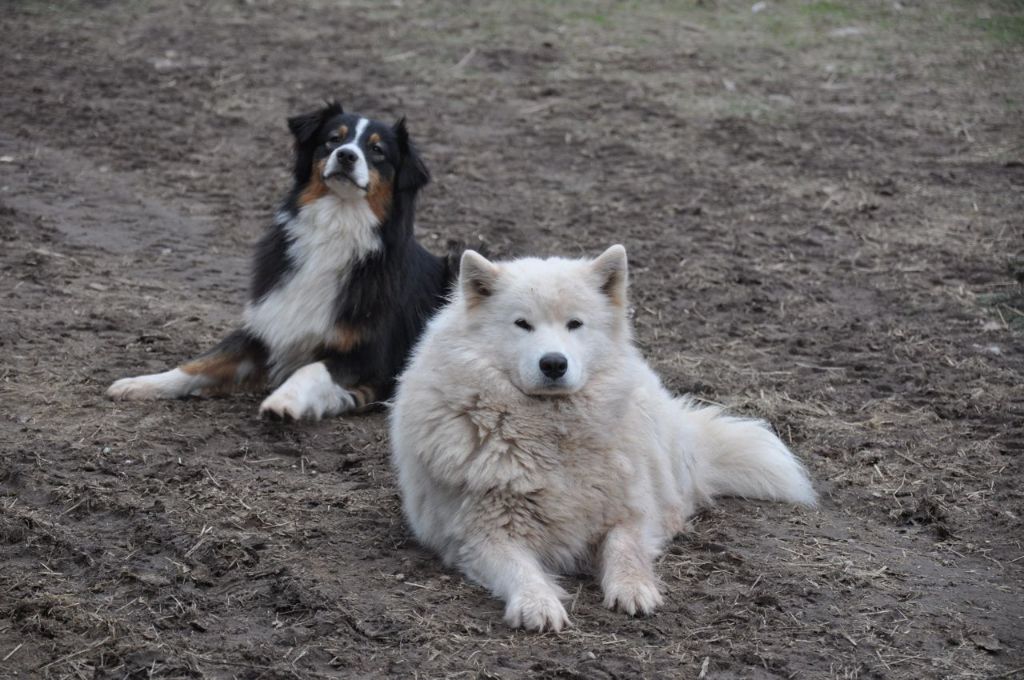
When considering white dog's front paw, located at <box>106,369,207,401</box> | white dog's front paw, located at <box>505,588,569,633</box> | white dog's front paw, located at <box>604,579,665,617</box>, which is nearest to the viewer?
white dog's front paw, located at <box>505,588,569,633</box>

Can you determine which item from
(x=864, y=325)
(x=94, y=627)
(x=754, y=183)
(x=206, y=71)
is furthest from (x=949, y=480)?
(x=206, y=71)

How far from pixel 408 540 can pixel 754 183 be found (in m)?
5.59

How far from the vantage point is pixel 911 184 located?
9242 mm

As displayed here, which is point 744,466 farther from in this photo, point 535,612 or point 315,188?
point 315,188

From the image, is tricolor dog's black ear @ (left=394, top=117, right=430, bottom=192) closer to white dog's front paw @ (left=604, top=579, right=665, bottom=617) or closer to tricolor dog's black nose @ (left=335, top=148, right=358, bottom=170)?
tricolor dog's black nose @ (left=335, top=148, right=358, bottom=170)

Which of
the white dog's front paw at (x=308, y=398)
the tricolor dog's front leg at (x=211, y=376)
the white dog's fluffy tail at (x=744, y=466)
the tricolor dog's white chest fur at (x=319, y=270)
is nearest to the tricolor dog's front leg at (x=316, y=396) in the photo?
the white dog's front paw at (x=308, y=398)

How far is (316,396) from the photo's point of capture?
5773mm

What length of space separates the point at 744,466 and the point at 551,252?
324 cm

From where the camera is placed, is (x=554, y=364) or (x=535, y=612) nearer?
(x=535, y=612)

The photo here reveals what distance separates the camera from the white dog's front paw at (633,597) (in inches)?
157

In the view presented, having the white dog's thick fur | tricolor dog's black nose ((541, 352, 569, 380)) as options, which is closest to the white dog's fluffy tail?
the white dog's thick fur

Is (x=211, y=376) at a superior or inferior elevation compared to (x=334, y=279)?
inferior

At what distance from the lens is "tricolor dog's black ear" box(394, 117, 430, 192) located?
6.13m

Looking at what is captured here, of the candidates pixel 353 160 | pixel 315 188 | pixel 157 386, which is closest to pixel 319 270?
pixel 315 188
